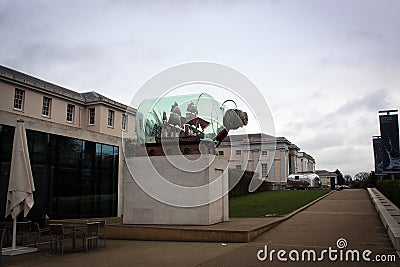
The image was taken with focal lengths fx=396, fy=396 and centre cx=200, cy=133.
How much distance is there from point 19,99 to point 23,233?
18489 mm

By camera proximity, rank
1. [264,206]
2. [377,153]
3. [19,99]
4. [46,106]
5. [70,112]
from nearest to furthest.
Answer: [264,206] < [19,99] < [46,106] < [70,112] < [377,153]

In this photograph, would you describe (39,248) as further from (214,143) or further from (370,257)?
(370,257)

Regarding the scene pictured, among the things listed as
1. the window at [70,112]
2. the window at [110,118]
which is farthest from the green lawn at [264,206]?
the window at [70,112]

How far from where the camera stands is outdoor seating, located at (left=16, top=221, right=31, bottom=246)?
12.6m

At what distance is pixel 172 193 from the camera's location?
15086mm

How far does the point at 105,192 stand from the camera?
2217 centimetres

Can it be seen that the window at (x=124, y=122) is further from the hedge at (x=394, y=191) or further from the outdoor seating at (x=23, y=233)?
the outdoor seating at (x=23, y=233)

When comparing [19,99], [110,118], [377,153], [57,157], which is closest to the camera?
[57,157]

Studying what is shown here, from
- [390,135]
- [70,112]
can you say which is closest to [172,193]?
[70,112]

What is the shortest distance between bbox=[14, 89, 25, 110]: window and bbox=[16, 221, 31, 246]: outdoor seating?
1762 centimetres

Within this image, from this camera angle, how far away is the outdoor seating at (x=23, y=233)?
1262 cm

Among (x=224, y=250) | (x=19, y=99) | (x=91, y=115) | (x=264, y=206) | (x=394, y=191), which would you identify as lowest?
(x=224, y=250)

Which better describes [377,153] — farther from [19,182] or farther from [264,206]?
[19,182]

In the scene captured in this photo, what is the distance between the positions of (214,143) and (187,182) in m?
1.93
